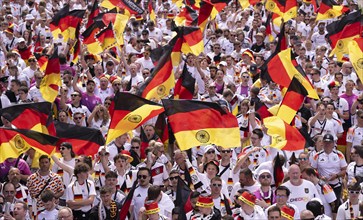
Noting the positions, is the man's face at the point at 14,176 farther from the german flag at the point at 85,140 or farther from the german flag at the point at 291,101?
the german flag at the point at 291,101

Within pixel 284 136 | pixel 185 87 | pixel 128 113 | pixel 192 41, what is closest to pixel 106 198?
pixel 128 113

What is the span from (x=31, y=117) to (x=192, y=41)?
16.7 feet

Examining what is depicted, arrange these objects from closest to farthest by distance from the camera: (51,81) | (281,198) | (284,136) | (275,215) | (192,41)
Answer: (275,215)
(281,198)
(284,136)
(51,81)
(192,41)

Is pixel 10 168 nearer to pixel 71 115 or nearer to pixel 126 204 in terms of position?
pixel 126 204

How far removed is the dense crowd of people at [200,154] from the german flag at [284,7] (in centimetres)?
51

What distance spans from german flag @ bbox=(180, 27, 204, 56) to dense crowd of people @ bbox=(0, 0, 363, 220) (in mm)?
396

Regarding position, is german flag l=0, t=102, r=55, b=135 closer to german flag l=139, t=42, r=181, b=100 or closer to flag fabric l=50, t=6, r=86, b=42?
german flag l=139, t=42, r=181, b=100

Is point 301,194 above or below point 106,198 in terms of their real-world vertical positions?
below

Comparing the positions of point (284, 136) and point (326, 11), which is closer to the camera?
point (284, 136)

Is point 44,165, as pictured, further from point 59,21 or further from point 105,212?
point 59,21

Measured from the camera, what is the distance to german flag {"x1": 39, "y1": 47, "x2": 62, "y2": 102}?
1628 centimetres

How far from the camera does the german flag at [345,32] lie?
712 inches

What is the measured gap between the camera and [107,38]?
18.8 m

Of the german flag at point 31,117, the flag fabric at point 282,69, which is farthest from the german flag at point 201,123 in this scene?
the flag fabric at point 282,69
